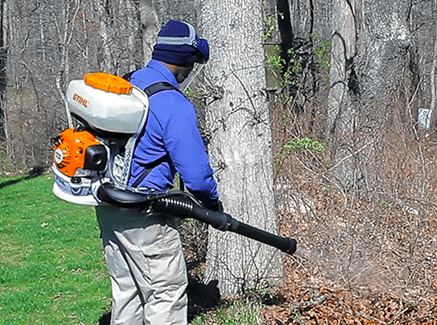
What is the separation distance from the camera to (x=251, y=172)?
5.49 meters

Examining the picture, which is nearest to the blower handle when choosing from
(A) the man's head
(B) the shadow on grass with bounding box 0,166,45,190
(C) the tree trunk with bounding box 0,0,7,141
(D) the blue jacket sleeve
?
(D) the blue jacket sleeve

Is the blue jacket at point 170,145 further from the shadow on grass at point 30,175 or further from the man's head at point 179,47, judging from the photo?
the shadow on grass at point 30,175

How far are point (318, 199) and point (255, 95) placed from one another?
2245 millimetres

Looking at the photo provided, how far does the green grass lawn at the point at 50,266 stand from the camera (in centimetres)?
592

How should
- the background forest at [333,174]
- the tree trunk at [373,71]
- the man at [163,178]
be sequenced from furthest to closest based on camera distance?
the tree trunk at [373,71], the background forest at [333,174], the man at [163,178]

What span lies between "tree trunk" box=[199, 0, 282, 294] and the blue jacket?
1.41 metres

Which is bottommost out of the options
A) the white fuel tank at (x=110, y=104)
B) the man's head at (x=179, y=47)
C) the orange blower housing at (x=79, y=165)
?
the orange blower housing at (x=79, y=165)

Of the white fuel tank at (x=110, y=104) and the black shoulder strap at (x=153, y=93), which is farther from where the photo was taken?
the black shoulder strap at (x=153, y=93)

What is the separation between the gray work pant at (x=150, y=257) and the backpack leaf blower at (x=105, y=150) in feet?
0.57

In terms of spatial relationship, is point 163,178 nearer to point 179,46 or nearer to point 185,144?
point 185,144

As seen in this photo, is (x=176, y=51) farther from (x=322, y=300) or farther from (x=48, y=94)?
(x=48, y=94)

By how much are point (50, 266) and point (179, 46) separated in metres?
4.30

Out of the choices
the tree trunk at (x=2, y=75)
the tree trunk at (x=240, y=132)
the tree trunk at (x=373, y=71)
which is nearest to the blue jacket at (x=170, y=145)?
the tree trunk at (x=240, y=132)

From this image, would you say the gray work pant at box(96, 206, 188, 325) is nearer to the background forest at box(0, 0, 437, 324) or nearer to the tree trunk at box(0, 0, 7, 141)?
the background forest at box(0, 0, 437, 324)
